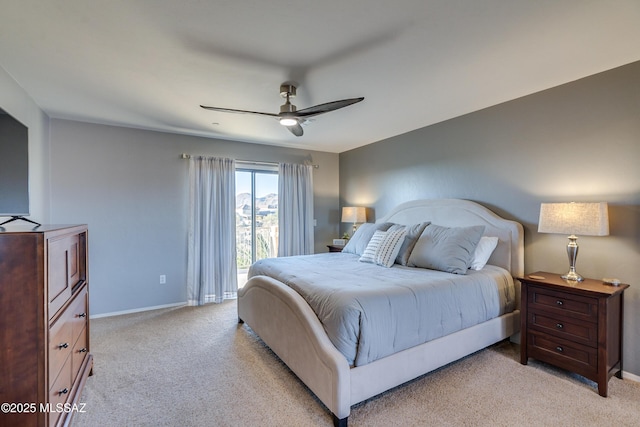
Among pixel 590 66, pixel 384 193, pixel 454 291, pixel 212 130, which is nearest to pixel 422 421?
pixel 454 291

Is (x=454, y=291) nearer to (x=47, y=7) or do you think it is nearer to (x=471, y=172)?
(x=471, y=172)

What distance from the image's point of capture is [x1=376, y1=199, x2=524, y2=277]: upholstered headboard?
2.87m

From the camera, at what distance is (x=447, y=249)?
2785 mm

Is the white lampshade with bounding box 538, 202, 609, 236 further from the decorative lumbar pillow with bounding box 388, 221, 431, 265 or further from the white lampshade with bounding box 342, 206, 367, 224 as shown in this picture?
the white lampshade with bounding box 342, 206, 367, 224

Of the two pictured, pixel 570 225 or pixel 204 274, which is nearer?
pixel 570 225

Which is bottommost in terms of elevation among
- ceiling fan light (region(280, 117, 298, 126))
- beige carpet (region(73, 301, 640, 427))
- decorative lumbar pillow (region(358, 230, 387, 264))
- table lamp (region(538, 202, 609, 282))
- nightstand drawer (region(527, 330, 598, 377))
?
beige carpet (region(73, 301, 640, 427))

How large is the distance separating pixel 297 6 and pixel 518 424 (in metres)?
2.76

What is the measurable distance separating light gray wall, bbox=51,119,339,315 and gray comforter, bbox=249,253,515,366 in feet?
6.39

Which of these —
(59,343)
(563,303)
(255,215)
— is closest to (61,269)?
(59,343)

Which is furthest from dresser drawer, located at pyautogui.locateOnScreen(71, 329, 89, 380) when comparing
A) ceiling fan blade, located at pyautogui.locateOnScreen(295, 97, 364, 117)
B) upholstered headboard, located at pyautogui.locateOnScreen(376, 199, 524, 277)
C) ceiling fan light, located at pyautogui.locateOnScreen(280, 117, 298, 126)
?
upholstered headboard, located at pyautogui.locateOnScreen(376, 199, 524, 277)

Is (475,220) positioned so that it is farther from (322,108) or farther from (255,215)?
(255,215)

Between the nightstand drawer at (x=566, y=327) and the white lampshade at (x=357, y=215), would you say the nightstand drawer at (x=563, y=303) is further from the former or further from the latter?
the white lampshade at (x=357, y=215)

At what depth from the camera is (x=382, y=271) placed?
277cm

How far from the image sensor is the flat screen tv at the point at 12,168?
6.19 feet
